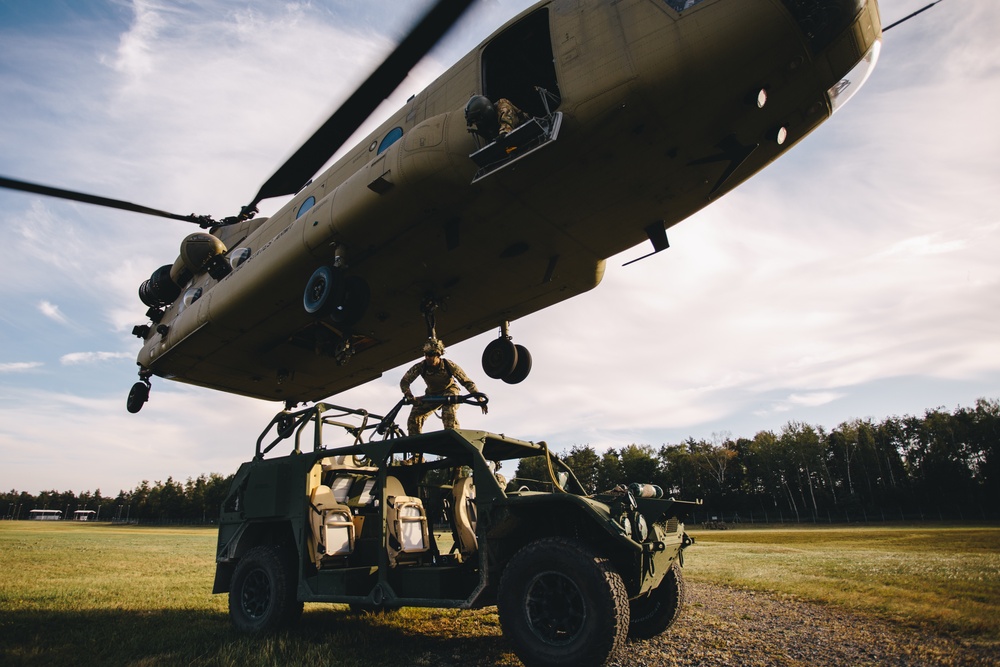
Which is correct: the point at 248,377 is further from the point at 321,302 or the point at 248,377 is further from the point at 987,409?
the point at 987,409

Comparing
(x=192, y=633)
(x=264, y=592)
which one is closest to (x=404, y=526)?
(x=264, y=592)

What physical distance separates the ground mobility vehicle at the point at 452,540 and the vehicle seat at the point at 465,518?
0.05ft

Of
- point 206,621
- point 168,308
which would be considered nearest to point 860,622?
point 206,621

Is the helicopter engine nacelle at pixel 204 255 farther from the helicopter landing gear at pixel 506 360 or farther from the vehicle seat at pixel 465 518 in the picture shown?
the vehicle seat at pixel 465 518

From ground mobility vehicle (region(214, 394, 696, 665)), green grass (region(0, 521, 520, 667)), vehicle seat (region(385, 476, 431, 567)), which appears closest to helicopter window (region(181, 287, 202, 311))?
green grass (region(0, 521, 520, 667))

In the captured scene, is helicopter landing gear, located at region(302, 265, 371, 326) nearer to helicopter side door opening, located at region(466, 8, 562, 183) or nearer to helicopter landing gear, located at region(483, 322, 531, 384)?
helicopter side door opening, located at region(466, 8, 562, 183)

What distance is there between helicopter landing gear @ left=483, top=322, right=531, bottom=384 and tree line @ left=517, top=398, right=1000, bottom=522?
35.7m

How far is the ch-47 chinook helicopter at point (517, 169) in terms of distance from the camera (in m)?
5.22

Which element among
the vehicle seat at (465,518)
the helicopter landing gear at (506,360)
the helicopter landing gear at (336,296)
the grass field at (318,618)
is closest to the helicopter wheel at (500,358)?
the helicopter landing gear at (506,360)

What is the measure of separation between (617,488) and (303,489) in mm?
3207

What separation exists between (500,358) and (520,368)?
1.34 ft

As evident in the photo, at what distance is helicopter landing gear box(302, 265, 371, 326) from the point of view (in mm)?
7336

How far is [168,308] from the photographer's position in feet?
40.7

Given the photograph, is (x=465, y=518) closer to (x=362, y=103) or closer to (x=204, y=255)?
(x=362, y=103)
